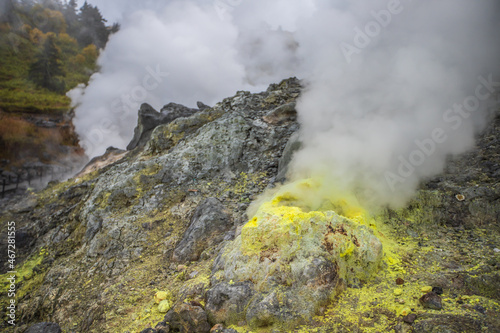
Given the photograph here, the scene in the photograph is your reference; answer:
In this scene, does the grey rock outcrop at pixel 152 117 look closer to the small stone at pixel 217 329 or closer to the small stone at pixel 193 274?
the small stone at pixel 193 274

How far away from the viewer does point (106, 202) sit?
24.8ft

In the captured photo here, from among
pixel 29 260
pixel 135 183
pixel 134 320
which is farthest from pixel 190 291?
pixel 29 260

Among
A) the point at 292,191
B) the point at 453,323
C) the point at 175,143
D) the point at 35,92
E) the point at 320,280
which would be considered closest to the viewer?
the point at 453,323

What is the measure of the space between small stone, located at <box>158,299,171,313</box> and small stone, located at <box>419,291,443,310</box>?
3.48m

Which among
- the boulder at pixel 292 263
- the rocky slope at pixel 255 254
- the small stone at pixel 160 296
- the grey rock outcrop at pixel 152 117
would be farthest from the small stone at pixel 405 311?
the grey rock outcrop at pixel 152 117

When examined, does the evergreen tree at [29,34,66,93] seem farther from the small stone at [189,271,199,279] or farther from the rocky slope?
the small stone at [189,271,199,279]

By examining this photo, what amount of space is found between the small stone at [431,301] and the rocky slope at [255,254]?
0.01 metres

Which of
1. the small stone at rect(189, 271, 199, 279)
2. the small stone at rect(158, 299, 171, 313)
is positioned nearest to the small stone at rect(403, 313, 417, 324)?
the small stone at rect(189, 271, 199, 279)

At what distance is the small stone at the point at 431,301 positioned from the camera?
3.01m

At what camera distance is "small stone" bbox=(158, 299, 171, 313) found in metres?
4.03

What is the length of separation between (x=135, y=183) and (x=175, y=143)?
2411 millimetres

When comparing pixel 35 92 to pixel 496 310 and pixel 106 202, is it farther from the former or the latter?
pixel 496 310

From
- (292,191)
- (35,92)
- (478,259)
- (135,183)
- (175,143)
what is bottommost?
(478,259)

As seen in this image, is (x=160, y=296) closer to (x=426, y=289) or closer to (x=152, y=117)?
(x=426, y=289)
